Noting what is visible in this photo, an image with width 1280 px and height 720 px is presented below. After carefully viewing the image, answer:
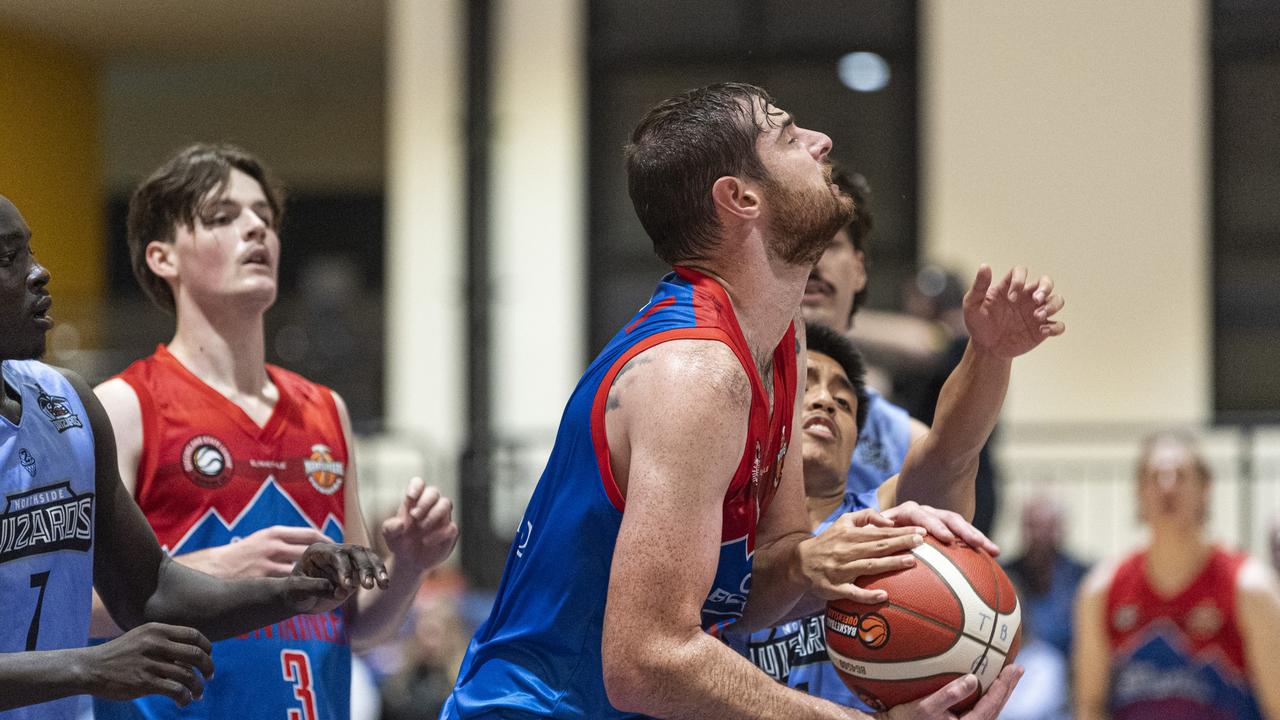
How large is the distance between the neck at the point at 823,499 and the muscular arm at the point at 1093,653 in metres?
3.54

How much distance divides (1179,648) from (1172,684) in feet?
0.57

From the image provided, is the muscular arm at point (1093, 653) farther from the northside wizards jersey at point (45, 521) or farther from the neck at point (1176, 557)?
the northside wizards jersey at point (45, 521)

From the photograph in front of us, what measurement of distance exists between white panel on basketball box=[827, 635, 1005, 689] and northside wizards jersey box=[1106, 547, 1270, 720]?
4269mm

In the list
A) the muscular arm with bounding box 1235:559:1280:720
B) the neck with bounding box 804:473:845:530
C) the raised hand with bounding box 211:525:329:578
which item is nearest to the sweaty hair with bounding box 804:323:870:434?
the neck with bounding box 804:473:845:530

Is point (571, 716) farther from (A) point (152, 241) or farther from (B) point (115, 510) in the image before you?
(A) point (152, 241)

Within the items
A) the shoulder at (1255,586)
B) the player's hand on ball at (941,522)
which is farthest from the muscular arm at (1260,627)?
the player's hand on ball at (941,522)

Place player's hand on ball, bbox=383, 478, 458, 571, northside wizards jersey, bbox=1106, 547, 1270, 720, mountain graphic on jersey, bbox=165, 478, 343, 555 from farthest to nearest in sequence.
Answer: northside wizards jersey, bbox=1106, 547, 1270, 720 < mountain graphic on jersey, bbox=165, 478, 343, 555 < player's hand on ball, bbox=383, 478, 458, 571

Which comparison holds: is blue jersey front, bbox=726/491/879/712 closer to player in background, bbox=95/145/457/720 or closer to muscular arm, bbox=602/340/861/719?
player in background, bbox=95/145/457/720

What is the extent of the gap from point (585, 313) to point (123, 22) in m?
6.11

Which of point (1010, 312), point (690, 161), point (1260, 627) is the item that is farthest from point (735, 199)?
point (1260, 627)

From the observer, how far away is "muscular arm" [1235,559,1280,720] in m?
6.55

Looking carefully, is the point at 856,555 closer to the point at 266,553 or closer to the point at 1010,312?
the point at 1010,312

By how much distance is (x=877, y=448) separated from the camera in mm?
Result: 4305

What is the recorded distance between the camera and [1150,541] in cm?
721
